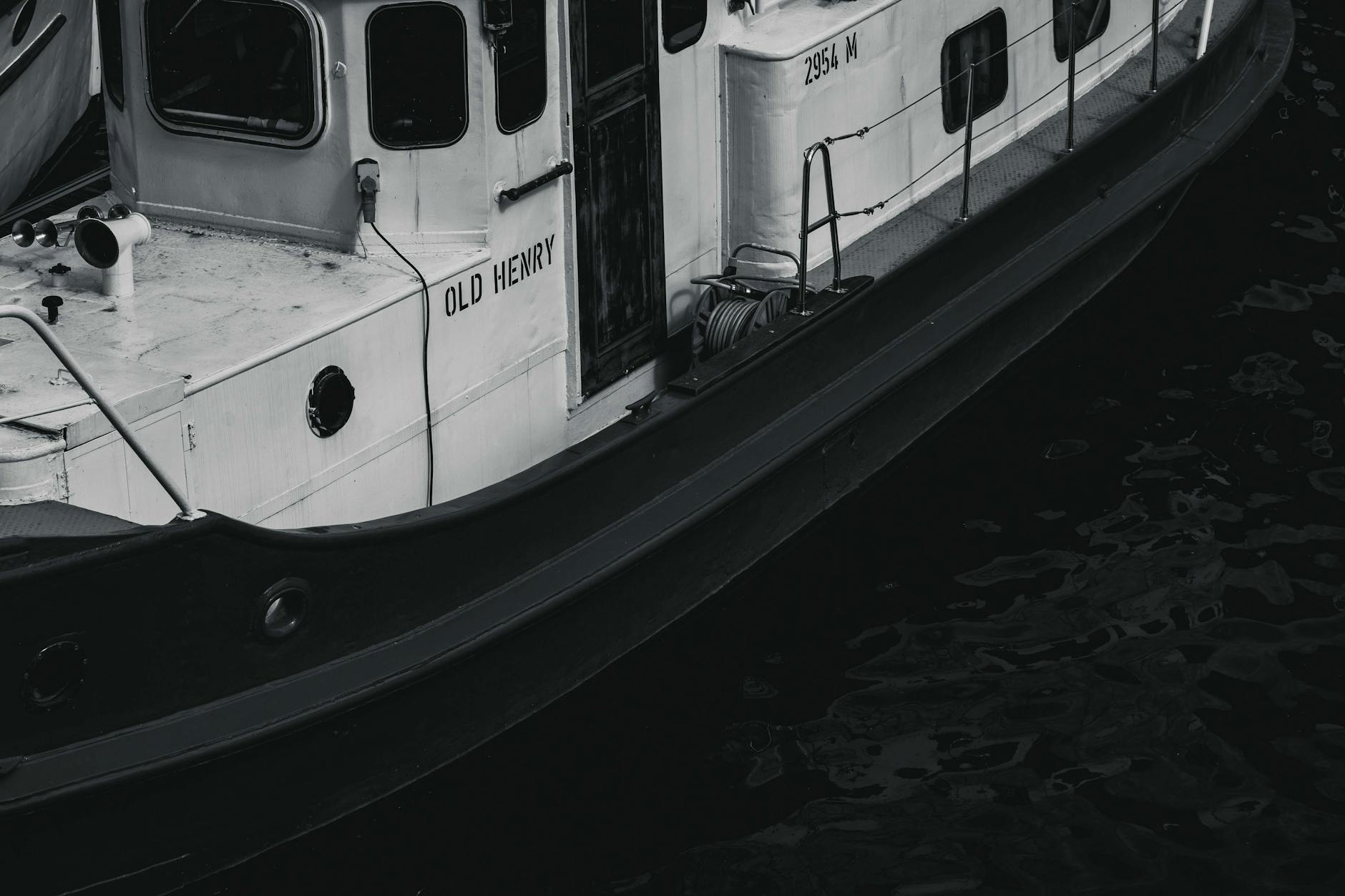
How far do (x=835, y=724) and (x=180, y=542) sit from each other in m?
2.75

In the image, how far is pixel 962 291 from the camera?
7.57 meters

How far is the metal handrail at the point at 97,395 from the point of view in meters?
4.43

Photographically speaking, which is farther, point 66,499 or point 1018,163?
point 1018,163

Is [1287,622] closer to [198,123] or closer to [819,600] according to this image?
[819,600]

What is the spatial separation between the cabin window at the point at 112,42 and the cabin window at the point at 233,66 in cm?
18

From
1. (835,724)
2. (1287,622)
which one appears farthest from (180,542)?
(1287,622)

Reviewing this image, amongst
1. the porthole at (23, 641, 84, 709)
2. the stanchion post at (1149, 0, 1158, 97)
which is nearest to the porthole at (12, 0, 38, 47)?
the stanchion post at (1149, 0, 1158, 97)

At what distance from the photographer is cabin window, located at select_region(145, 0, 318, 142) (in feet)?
18.4

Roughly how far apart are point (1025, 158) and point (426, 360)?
3696 mm

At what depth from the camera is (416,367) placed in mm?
5703

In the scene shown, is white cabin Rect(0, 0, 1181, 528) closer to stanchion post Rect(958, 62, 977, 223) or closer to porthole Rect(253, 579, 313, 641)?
porthole Rect(253, 579, 313, 641)

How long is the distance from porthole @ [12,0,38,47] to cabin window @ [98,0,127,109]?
16.7 feet

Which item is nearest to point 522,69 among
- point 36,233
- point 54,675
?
point 36,233

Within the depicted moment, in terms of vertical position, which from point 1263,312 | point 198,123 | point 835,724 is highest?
point 198,123
